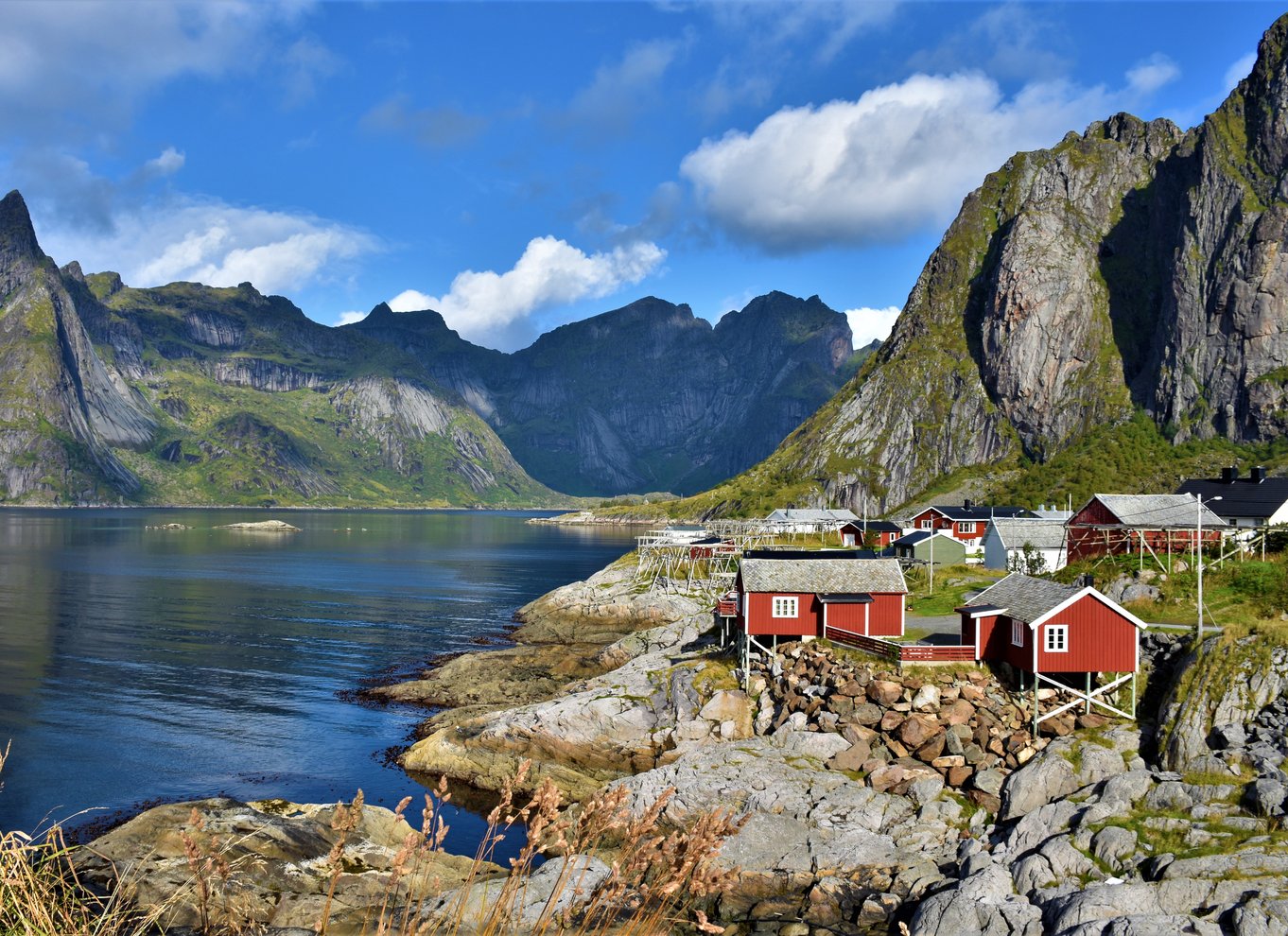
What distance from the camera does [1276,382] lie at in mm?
185375

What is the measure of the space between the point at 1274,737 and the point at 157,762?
173 ft

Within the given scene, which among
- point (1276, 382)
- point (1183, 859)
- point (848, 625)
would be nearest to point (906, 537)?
point (848, 625)

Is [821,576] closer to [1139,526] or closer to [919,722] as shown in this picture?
[919,722]

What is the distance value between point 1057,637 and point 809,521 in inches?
4492

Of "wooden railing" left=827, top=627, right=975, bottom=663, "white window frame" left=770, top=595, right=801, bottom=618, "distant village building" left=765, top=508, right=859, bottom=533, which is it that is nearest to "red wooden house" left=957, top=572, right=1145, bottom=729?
"wooden railing" left=827, top=627, right=975, bottom=663

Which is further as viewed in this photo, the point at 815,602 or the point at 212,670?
the point at 212,670

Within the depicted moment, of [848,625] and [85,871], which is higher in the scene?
[848,625]

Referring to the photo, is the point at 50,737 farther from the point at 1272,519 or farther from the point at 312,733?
the point at 1272,519

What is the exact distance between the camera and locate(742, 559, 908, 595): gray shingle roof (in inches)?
2103

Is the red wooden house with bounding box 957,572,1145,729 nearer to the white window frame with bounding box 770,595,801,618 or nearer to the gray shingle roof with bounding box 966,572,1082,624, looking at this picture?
the gray shingle roof with bounding box 966,572,1082,624

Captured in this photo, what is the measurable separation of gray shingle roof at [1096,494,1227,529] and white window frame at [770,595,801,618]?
3087 centimetres

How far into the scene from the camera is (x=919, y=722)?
41.9 metres

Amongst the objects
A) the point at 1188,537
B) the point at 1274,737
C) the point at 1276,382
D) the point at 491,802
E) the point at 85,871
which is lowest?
the point at 491,802

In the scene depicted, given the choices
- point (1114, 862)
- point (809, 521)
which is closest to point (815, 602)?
point (1114, 862)
